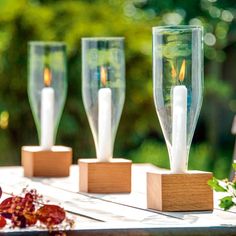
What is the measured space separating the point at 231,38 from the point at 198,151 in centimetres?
114

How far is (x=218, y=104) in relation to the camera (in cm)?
809

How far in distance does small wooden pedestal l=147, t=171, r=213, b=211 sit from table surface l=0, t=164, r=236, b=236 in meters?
0.04

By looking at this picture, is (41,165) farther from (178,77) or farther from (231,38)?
(231,38)

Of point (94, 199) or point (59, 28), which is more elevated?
point (59, 28)

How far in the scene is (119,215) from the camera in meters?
2.20

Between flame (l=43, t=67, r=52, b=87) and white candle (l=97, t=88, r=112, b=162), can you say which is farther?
flame (l=43, t=67, r=52, b=87)

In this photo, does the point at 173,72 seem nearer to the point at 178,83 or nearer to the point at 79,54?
the point at 178,83

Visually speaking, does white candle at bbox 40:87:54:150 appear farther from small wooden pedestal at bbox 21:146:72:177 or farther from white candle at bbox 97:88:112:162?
white candle at bbox 97:88:112:162

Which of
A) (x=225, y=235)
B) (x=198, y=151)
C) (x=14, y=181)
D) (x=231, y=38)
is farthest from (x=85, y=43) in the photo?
(x=231, y=38)

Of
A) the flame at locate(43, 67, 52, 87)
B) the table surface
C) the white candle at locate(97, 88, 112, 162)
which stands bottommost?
the table surface

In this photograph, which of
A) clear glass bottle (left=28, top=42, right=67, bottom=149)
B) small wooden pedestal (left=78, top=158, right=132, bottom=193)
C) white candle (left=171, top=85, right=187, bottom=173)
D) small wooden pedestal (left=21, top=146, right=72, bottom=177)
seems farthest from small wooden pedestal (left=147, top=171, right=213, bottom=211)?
clear glass bottle (left=28, top=42, right=67, bottom=149)

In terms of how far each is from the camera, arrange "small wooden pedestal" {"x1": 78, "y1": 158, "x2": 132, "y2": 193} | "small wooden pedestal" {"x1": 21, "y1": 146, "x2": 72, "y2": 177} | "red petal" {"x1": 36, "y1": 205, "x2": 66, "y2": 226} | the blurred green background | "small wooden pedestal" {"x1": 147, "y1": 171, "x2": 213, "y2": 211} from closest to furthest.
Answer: "red petal" {"x1": 36, "y1": 205, "x2": 66, "y2": 226} → "small wooden pedestal" {"x1": 147, "y1": 171, "x2": 213, "y2": 211} → "small wooden pedestal" {"x1": 78, "y1": 158, "x2": 132, "y2": 193} → "small wooden pedestal" {"x1": 21, "y1": 146, "x2": 72, "y2": 177} → the blurred green background

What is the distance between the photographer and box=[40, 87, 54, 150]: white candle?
3.23 metres

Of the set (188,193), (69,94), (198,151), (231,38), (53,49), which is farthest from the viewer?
(231,38)
